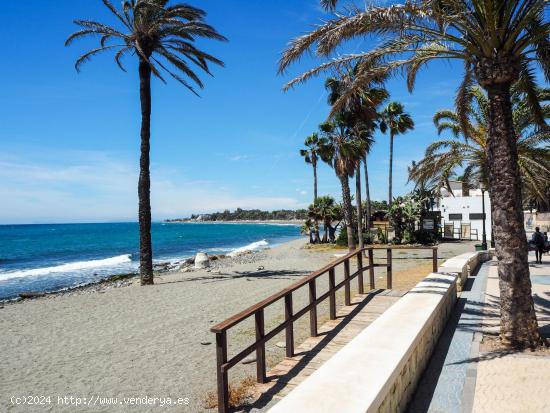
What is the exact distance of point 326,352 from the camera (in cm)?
618

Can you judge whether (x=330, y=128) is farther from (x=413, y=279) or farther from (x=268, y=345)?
(x=268, y=345)

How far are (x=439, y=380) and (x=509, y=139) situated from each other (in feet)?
13.0

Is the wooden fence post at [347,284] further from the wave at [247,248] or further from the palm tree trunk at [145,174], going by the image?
the wave at [247,248]

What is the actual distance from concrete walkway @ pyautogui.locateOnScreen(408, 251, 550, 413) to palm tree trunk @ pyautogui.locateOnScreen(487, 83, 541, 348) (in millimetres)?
423

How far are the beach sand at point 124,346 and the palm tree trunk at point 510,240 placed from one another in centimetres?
371

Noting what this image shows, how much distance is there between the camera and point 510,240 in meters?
6.47

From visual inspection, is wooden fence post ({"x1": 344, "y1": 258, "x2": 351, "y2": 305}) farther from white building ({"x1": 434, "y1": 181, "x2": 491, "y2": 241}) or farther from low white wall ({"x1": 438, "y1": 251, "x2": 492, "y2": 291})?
white building ({"x1": 434, "y1": 181, "x2": 491, "y2": 241})

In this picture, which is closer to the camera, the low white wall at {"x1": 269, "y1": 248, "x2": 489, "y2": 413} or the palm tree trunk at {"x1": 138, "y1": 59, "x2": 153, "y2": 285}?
the low white wall at {"x1": 269, "y1": 248, "x2": 489, "y2": 413}

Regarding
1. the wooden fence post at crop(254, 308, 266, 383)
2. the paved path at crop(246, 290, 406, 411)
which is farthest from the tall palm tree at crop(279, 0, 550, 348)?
the wooden fence post at crop(254, 308, 266, 383)

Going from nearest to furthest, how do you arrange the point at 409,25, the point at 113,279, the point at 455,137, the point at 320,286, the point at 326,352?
the point at 326,352 < the point at 409,25 < the point at 320,286 < the point at 455,137 < the point at 113,279

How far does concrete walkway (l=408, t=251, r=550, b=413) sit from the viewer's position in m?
4.61

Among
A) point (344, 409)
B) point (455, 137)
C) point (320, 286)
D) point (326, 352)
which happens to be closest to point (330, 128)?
point (455, 137)

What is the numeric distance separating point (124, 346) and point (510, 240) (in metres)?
7.64

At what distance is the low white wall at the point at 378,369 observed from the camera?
11.2ft
